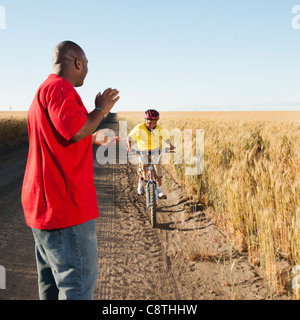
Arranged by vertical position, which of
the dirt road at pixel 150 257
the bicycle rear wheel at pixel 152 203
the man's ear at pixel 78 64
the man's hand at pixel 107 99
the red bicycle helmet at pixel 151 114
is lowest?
the dirt road at pixel 150 257

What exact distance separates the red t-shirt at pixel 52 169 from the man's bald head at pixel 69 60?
74 mm

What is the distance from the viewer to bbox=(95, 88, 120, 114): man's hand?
1733 millimetres

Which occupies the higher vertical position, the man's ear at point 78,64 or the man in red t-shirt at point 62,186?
the man's ear at point 78,64

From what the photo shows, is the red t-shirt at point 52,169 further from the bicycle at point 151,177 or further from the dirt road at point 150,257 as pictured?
the bicycle at point 151,177

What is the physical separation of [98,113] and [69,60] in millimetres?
368

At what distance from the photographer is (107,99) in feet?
5.79

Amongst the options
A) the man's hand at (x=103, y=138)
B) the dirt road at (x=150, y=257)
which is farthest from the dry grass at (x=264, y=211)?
the man's hand at (x=103, y=138)

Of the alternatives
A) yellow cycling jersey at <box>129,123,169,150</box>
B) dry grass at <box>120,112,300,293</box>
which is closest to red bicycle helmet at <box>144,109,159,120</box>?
yellow cycling jersey at <box>129,123,169,150</box>

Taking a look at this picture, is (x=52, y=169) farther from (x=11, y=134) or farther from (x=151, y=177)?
(x=11, y=134)

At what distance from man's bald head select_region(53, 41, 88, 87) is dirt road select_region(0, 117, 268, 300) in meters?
2.31

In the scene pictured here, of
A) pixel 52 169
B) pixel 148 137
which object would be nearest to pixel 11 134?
pixel 148 137

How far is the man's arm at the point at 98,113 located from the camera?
154 cm
